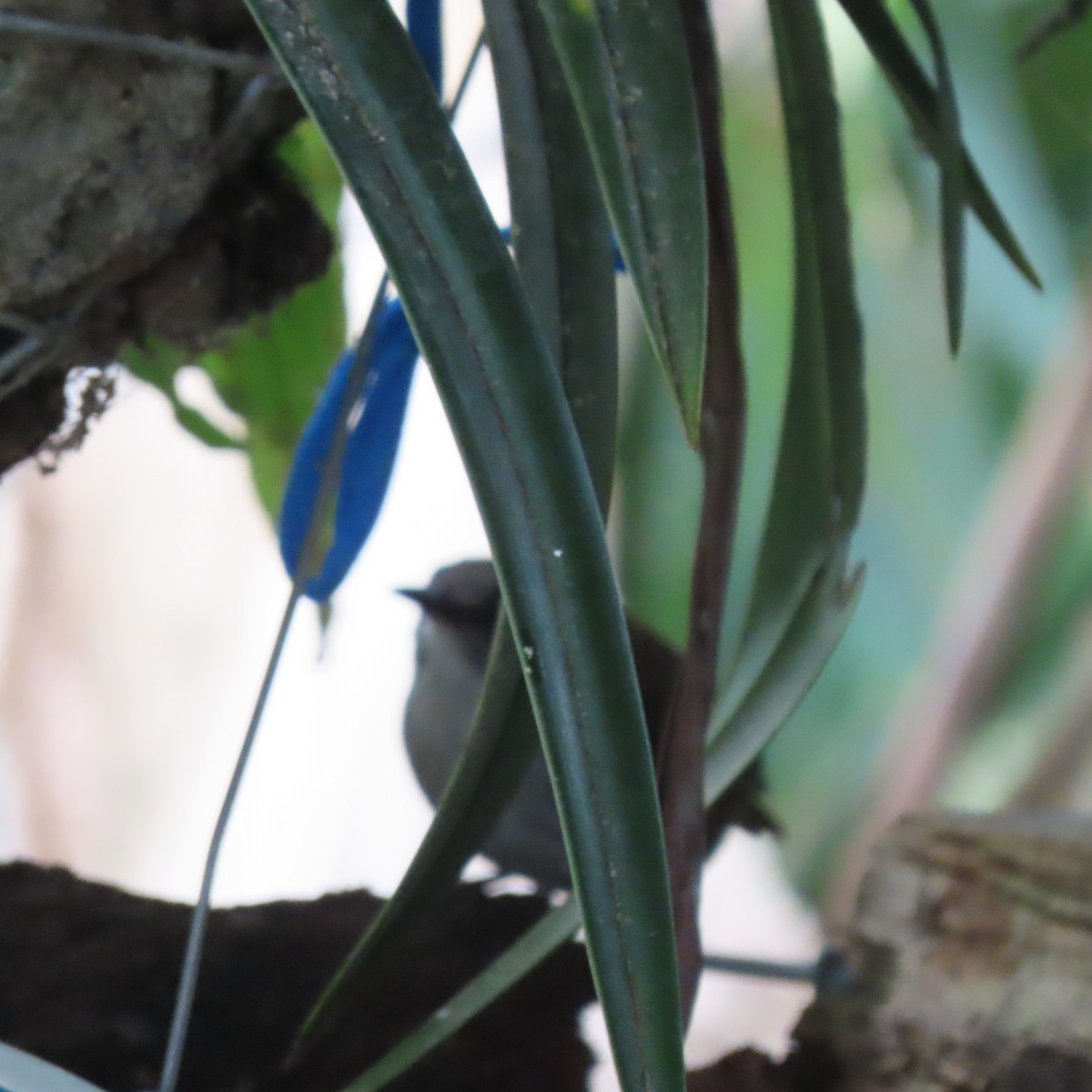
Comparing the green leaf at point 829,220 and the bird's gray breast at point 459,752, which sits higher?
the green leaf at point 829,220

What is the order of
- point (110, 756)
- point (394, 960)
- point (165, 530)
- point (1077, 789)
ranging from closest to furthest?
point (394, 960), point (1077, 789), point (165, 530), point (110, 756)

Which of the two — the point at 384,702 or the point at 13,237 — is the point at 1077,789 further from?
the point at 13,237

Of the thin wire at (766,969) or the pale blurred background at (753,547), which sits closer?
the thin wire at (766,969)

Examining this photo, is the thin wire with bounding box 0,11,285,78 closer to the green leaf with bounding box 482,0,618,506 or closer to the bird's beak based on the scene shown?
the green leaf with bounding box 482,0,618,506

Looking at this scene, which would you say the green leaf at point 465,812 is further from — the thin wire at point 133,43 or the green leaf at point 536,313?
the thin wire at point 133,43

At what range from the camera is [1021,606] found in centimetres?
194

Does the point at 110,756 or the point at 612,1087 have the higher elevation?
the point at 110,756

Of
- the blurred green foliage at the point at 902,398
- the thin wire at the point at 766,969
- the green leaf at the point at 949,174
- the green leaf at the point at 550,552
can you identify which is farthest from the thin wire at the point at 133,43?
the blurred green foliage at the point at 902,398

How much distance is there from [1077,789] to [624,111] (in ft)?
6.33

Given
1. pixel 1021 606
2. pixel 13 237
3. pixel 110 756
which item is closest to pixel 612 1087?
pixel 13 237

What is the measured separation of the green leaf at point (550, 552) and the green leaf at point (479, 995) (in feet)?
0.56

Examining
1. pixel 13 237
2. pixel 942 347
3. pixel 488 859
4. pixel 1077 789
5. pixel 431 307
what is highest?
pixel 942 347

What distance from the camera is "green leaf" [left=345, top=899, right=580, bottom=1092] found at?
0.52 meters

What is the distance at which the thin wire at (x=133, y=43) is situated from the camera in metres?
0.54
